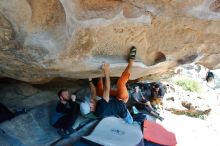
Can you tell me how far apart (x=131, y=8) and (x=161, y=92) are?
3726mm

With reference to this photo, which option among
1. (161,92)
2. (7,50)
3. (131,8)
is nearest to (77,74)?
(7,50)

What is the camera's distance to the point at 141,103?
751 centimetres

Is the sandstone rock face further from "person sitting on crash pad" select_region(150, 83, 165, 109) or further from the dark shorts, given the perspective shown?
"person sitting on crash pad" select_region(150, 83, 165, 109)

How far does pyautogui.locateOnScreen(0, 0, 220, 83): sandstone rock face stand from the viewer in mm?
4465

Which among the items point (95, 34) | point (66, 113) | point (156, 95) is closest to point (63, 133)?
point (66, 113)

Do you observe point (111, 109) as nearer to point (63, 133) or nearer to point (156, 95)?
point (63, 133)

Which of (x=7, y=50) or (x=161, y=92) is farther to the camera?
(x=161, y=92)

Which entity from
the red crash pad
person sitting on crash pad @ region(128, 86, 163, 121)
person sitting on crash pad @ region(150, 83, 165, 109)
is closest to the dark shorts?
the red crash pad

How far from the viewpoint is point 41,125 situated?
592 cm

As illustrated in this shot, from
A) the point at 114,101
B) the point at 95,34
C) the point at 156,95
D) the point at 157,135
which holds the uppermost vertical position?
the point at 95,34

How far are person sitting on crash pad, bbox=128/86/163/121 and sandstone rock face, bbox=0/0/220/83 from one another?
1.55m

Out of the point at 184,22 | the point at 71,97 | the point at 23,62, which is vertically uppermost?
the point at 184,22

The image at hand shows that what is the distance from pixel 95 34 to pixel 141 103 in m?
2.95

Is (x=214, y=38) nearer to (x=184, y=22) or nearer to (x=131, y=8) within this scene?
(x=184, y=22)
